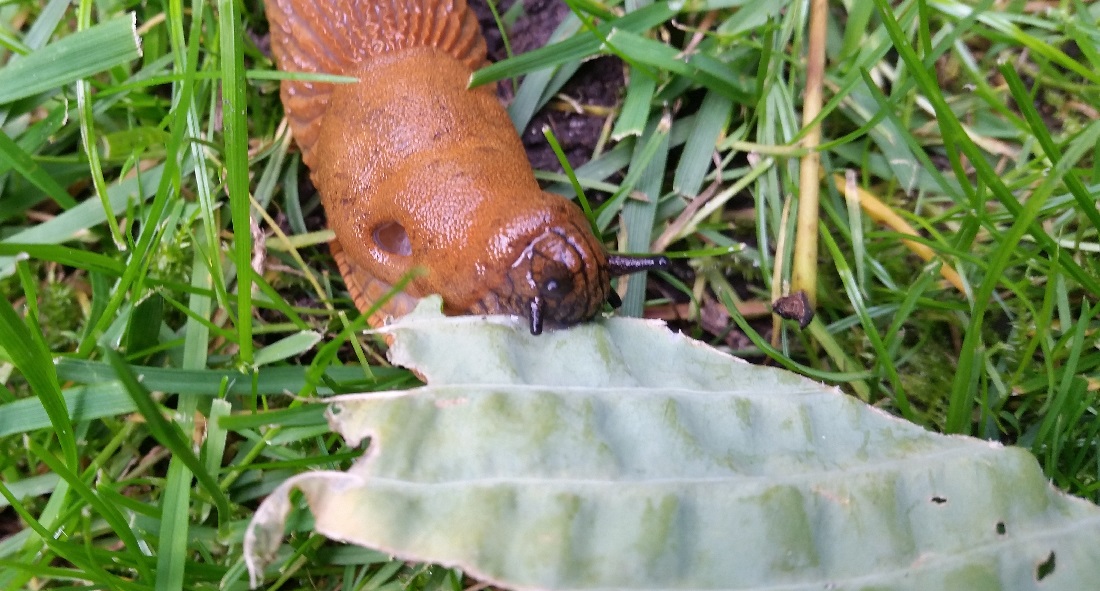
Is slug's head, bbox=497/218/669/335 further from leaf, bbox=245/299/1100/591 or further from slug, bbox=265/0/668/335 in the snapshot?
leaf, bbox=245/299/1100/591

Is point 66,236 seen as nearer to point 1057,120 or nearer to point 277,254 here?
point 277,254

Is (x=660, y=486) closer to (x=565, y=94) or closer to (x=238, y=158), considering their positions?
(x=238, y=158)

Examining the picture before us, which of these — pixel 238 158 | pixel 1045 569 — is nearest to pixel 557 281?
pixel 238 158

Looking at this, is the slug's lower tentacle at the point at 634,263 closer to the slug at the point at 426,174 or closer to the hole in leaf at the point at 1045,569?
the slug at the point at 426,174

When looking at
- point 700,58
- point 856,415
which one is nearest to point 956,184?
point 700,58

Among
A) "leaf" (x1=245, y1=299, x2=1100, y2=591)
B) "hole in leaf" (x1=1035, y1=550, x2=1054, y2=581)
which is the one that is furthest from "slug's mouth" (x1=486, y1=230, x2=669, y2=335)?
"hole in leaf" (x1=1035, y1=550, x2=1054, y2=581)

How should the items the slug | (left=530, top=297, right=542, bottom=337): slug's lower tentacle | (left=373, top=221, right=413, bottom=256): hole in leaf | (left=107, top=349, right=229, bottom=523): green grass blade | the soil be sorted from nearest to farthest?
(left=107, top=349, right=229, bottom=523): green grass blade → (left=530, top=297, right=542, bottom=337): slug's lower tentacle → the slug → (left=373, top=221, right=413, bottom=256): hole in leaf → the soil

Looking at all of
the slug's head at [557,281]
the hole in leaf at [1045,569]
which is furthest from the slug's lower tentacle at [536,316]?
the hole in leaf at [1045,569]

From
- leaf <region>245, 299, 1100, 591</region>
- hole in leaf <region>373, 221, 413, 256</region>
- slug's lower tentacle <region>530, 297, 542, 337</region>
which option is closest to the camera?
leaf <region>245, 299, 1100, 591</region>
